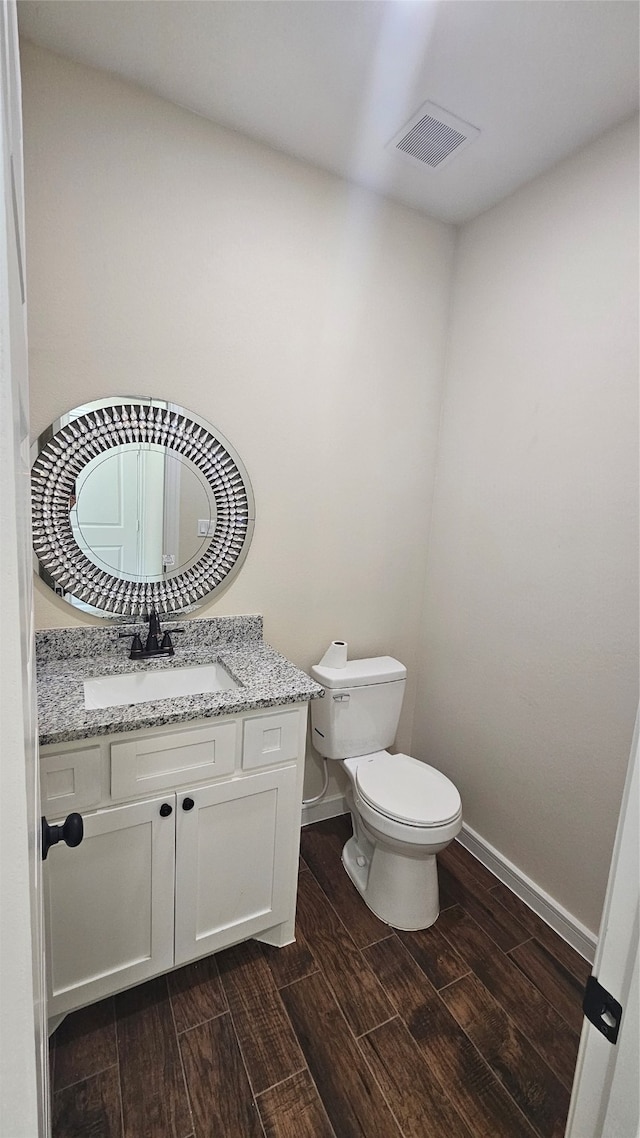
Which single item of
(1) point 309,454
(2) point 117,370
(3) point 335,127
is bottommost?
(1) point 309,454

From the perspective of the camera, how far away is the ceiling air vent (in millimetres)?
1445

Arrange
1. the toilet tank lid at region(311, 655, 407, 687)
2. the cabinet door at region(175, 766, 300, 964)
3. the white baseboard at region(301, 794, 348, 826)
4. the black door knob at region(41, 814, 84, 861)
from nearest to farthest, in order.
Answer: the black door knob at region(41, 814, 84, 861)
the cabinet door at region(175, 766, 300, 964)
the toilet tank lid at region(311, 655, 407, 687)
the white baseboard at region(301, 794, 348, 826)

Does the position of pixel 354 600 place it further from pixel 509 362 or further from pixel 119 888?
pixel 119 888

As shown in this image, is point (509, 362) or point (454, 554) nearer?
point (509, 362)

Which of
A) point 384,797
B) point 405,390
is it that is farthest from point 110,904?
point 405,390

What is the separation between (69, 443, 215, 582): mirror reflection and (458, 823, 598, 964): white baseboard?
1.65 meters

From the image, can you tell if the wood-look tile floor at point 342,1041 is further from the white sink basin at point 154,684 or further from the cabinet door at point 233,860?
the white sink basin at point 154,684

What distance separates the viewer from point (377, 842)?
169 cm

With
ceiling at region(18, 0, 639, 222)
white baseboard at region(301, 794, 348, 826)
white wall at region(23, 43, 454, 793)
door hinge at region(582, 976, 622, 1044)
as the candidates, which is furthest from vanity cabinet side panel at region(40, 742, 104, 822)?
ceiling at region(18, 0, 639, 222)

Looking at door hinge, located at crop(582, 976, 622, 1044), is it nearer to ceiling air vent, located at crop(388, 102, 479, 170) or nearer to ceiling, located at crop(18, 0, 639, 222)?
ceiling, located at crop(18, 0, 639, 222)

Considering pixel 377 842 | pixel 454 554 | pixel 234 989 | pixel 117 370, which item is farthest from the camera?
pixel 454 554

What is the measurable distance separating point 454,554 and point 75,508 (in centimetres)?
148

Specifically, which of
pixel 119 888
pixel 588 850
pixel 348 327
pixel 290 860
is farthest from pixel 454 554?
pixel 119 888

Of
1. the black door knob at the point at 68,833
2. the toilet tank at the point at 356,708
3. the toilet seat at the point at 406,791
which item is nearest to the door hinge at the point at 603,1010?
the black door knob at the point at 68,833
